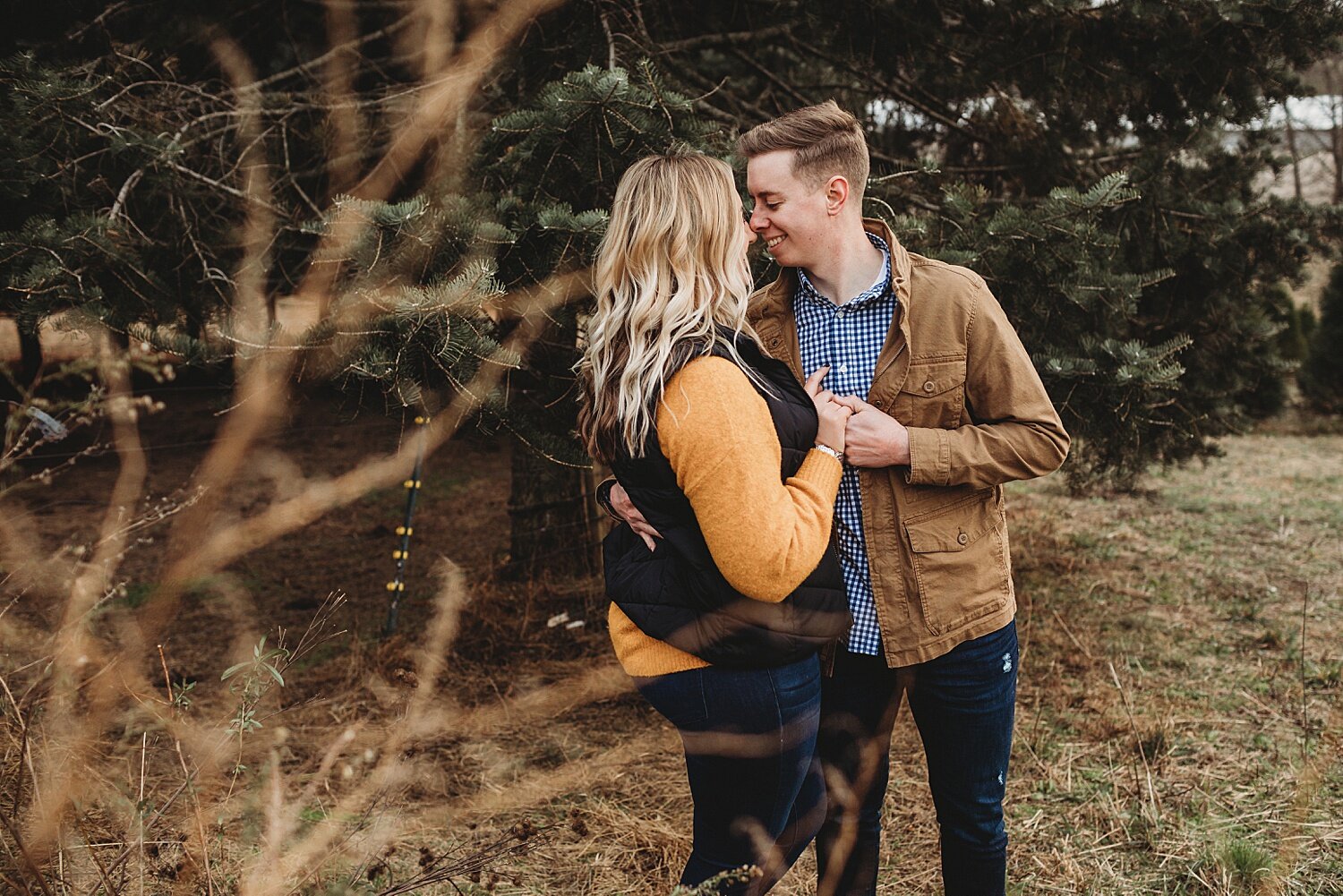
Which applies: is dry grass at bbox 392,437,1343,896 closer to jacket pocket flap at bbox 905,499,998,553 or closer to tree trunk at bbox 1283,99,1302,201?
jacket pocket flap at bbox 905,499,998,553

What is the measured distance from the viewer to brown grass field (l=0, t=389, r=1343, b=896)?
7.90 feet

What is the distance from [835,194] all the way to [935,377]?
1.58 feet

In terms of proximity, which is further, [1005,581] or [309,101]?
[309,101]

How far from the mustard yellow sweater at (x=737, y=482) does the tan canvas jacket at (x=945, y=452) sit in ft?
1.40

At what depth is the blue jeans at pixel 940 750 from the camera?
207cm

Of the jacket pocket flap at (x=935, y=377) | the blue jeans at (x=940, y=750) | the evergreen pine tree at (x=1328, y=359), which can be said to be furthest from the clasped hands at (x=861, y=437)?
the evergreen pine tree at (x=1328, y=359)

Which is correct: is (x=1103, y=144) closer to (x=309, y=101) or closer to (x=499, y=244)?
(x=499, y=244)

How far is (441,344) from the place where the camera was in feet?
7.71

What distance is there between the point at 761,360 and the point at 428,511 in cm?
610

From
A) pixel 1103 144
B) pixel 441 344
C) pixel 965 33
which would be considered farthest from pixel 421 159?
pixel 1103 144

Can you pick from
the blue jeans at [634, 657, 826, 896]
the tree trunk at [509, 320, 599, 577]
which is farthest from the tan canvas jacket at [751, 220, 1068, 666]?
the tree trunk at [509, 320, 599, 577]

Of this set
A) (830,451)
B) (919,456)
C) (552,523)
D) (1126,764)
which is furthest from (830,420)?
(552,523)

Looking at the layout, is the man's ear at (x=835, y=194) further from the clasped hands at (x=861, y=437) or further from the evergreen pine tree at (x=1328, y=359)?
the evergreen pine tree at (x=1328, y=359)

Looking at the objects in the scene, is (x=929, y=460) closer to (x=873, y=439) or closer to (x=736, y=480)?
(x=873, y=439)
